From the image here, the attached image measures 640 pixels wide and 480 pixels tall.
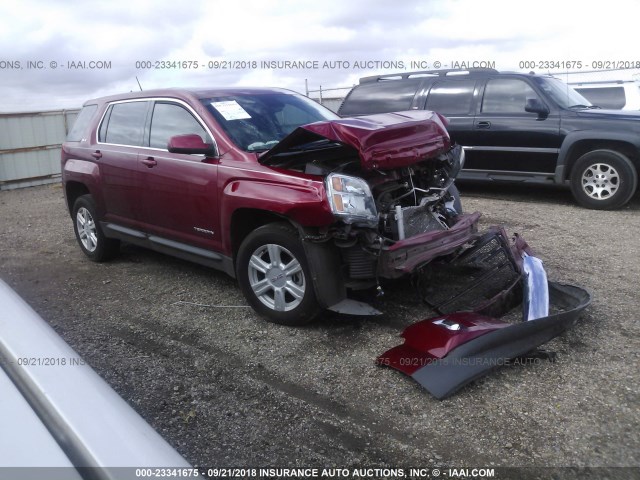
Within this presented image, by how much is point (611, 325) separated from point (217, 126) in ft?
10.5

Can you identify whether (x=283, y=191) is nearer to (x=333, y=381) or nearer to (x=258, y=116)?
(x=258, y=116)

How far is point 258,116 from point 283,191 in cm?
114

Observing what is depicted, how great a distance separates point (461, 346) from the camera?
10.4 feet

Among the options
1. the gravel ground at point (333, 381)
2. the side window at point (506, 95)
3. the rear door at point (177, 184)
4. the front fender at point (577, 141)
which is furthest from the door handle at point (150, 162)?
the front fender at point (577, 141)

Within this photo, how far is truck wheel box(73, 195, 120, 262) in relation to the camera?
5.90 meters

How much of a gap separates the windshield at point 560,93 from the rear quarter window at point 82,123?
594 cm

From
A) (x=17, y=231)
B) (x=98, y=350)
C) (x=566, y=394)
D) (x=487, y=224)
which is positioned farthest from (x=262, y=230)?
(x=17, y=231)

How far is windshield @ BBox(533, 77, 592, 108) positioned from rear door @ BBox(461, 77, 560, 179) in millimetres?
157

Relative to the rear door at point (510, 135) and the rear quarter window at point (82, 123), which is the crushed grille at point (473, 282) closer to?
the rear door at point (510, 135)

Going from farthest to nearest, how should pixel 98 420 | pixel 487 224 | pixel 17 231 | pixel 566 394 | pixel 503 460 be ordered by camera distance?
1. pixel 17 231
2. pixel 487 224
3. pixel 566 394
4. pixel 503 460
5. pixel 98 420

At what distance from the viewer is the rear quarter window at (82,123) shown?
19.6 feet

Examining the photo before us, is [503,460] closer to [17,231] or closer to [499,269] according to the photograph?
[499,269]

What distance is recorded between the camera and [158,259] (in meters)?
6.16

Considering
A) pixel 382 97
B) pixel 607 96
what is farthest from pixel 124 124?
pixel 607 96
